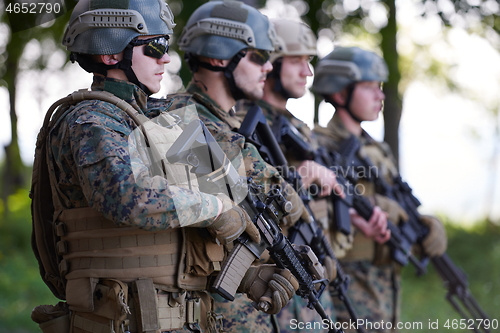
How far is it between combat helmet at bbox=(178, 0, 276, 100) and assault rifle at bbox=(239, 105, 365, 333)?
0.29 metres

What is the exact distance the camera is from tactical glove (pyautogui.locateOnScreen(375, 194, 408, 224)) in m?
5.49

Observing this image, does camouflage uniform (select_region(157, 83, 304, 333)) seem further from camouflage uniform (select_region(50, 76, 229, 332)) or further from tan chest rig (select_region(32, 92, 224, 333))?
camouflage uniform (select_region(50, 76, 229, 332))

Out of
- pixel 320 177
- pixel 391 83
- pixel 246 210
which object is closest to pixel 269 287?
pixel 246 210

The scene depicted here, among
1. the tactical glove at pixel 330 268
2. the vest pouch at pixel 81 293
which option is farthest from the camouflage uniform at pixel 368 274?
the vest pouch at pixel 81 293

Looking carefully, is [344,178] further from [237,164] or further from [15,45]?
[15,45]

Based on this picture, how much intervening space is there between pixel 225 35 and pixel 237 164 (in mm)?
981

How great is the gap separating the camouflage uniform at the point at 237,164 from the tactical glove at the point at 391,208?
2.17m

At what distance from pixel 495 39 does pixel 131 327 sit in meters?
7.17

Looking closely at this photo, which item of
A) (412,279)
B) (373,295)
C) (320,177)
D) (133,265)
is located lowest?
(412,279)

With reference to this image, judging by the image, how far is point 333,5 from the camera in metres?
7.59

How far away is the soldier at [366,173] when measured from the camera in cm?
526

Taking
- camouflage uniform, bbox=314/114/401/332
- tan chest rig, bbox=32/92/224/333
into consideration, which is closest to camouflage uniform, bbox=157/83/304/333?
tan chest rig, bbox=32/92/224/333

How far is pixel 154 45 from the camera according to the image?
2.89 m

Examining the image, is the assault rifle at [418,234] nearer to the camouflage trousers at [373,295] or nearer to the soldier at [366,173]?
the soldier at [366,173]
